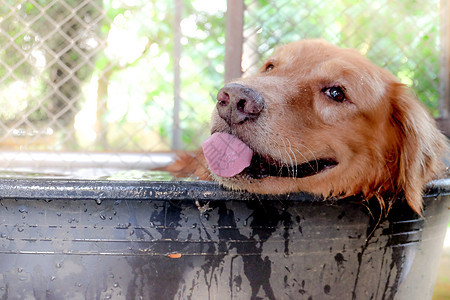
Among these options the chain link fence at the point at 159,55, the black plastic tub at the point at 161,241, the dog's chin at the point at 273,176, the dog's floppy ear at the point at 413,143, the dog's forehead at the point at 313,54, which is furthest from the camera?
the chain link fence at the point at 159,55

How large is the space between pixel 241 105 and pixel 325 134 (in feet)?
1.43

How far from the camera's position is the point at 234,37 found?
3.33m

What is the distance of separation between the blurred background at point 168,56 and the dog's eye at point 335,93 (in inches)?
32.2

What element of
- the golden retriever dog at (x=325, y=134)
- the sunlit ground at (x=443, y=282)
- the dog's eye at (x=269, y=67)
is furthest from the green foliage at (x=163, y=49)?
the sunlit ground at (x=443, y=282)

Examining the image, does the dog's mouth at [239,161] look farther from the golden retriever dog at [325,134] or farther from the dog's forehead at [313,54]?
the dog's forehead at [313,54]

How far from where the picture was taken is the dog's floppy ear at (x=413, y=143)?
6.89 feet

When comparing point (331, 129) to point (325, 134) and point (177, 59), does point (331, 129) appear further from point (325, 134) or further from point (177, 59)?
point (177, 59)

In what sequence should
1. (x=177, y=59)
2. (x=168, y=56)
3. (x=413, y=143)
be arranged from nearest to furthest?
(x=413, y=143), (x=177, y=59), (x=168, y=56)

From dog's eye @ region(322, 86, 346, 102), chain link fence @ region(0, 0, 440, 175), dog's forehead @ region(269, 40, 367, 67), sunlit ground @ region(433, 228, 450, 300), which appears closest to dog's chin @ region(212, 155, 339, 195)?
dog's eye @ region(322, 86, 346, 102)

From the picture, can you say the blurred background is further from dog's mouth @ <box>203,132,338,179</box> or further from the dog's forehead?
dog's mouth @ <box>203,132,338,179</box>

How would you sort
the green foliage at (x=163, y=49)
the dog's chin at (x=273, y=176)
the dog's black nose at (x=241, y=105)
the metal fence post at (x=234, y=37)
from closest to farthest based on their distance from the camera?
the dog's chin at (x=273, y=176)
the dog's black nose at (x=241, y=105)
the metal fence post at (x=234, y=37)
the green foliage at (x=163, y=49)

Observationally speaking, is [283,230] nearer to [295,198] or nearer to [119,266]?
[295,198]

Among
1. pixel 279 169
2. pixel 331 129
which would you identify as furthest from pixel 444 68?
pixel 279 169

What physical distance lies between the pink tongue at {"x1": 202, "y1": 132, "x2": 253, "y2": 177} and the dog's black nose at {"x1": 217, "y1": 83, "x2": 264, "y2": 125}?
8cm
